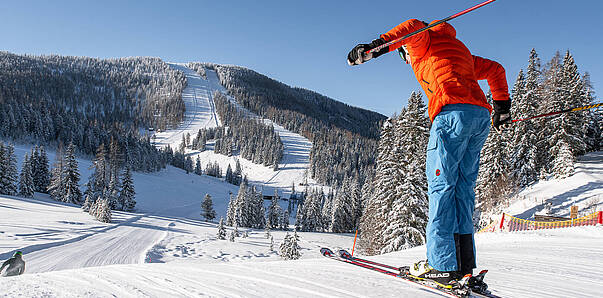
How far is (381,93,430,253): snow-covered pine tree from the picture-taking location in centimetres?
1661

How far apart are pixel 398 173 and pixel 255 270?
17.0 meters

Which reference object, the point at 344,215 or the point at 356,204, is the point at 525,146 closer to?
the point at 356,204

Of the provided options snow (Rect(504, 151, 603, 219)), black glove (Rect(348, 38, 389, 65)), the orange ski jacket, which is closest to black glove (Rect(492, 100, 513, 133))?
the orange ski jacket

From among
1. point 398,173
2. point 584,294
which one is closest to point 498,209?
point 398,173

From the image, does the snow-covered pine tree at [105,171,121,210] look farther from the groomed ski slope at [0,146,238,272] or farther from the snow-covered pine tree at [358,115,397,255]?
the snow-covered pine tree at [358,115,397,255]

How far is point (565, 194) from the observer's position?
2080 centimetres

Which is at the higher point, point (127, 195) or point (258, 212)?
point (127, 195)

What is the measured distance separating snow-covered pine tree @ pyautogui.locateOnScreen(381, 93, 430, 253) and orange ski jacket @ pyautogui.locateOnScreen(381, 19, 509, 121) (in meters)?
14.8

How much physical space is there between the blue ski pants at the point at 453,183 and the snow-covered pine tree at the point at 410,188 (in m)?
14.5

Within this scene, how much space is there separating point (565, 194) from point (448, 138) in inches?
991

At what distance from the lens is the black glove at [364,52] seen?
7.39 feet

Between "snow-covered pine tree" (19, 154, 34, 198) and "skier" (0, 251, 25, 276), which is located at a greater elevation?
"skier" (0, 251, 25, 276)

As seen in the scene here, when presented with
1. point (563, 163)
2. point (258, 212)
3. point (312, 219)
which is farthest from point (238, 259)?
point (312, 219)

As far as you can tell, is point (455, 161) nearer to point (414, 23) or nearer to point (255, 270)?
point (414, 23)
